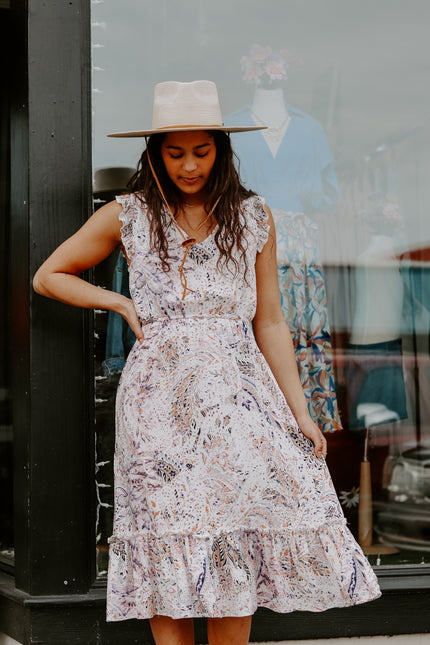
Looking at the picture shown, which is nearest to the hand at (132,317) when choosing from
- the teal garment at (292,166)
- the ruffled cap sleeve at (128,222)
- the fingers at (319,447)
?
the ruffled cap sleeve at (128,222)

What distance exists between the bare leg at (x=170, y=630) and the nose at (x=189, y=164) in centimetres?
130

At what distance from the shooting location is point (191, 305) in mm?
2443

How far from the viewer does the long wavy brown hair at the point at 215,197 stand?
Answer: 98.7 inches

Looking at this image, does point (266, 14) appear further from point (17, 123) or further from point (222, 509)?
point (222, 509)

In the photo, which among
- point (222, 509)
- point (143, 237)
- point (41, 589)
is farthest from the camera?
point (41, 589)

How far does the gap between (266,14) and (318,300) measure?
1.22 meters

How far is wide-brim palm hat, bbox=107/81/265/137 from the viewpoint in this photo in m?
2.46

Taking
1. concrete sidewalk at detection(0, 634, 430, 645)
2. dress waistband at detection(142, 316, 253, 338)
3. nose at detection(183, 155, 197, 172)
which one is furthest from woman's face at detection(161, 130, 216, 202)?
concrete sidewalk at detection(0, 634, 430, 645)

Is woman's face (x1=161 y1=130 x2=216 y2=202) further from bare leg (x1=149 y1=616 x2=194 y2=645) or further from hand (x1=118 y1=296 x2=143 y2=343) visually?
bare leg (x1=149 y1=616 x2=194 y2=645)

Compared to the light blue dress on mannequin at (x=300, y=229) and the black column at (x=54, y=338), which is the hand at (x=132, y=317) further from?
the light blue dress on mannequin at (x=300, y=229)

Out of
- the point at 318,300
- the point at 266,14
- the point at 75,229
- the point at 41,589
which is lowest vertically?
the point at 41,589

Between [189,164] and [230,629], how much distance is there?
136cm

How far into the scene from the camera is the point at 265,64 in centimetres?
353

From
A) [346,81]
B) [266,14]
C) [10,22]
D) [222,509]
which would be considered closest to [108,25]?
[10,22]
